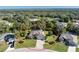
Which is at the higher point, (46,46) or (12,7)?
(12,7)

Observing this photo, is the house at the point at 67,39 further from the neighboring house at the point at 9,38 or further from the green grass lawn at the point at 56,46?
the neighboring house at the point at 9,38

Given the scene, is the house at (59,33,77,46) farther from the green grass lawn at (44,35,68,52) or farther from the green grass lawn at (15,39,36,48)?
the green grass lawn at (15,39,36,48)

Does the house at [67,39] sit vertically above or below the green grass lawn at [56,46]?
above

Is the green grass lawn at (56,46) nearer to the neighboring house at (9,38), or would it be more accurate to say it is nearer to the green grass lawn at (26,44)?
the green grass lawn at (26,44)

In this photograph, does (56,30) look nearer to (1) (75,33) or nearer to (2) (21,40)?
(1) (75,33)

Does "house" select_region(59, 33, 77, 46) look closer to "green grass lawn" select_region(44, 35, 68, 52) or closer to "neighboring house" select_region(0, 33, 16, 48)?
"green grass lawn" select_region(44, 35, 68, 52)

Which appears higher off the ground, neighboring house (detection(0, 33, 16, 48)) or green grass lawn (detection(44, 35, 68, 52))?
neighboring house (detection(0, 33, 16, 48))

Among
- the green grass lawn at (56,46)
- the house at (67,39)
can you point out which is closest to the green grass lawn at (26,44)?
the green grass lawn at (56,46)

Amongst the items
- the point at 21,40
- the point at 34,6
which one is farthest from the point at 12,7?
the point at 21,40

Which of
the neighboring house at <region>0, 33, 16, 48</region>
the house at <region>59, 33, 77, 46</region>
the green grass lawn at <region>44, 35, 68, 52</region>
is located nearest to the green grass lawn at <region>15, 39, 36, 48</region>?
the neighboring house at <region>0, 33, 16, 48</region>

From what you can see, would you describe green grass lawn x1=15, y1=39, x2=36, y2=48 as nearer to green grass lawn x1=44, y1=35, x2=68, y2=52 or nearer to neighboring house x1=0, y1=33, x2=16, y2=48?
neighboring house x1=0, y1=33, x2=16, y2=48

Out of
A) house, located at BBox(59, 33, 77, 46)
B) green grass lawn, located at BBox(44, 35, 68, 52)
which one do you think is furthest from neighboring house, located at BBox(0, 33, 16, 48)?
house, located at BBox(59, 33, 77, 46)
